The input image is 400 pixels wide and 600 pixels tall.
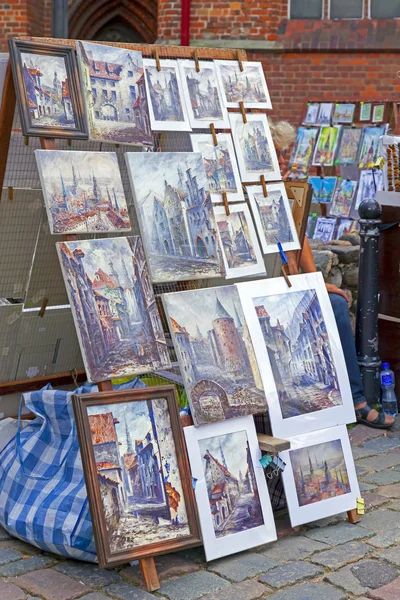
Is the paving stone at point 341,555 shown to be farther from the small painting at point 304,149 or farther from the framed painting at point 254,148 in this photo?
the small painting at point 304,149

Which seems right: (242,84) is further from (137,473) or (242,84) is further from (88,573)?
(88,573)

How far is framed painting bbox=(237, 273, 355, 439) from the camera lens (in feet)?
12.0

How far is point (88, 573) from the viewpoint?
3.30 metres

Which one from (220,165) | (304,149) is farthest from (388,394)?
(304,149)

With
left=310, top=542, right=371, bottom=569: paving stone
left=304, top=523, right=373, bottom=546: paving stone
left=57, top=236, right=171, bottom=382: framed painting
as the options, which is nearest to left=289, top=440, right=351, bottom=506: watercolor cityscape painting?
left=304, top=523, right=373, bottom=546: paving stone

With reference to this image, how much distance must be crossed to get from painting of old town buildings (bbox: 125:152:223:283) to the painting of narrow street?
56 cm

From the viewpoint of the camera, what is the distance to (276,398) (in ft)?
12.0

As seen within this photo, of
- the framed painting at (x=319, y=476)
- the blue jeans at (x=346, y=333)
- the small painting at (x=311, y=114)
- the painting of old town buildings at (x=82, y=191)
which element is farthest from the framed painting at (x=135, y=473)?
the small painting at (x=311, y=114)

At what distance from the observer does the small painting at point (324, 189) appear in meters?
10.9

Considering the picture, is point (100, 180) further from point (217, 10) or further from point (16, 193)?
point (217, 10)

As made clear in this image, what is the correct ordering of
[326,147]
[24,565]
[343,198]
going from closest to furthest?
[24,565]
[343,198]
[326,147]

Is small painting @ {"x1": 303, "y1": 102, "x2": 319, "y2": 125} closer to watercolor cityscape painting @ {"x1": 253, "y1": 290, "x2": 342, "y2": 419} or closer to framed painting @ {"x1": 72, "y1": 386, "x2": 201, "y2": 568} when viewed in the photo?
watercolor cityscape painting @ {"x1": 253, "y1": 290, "x2": 342, "y2": 419}

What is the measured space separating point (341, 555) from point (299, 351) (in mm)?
866

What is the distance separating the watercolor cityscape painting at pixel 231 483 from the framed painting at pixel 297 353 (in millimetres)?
220
